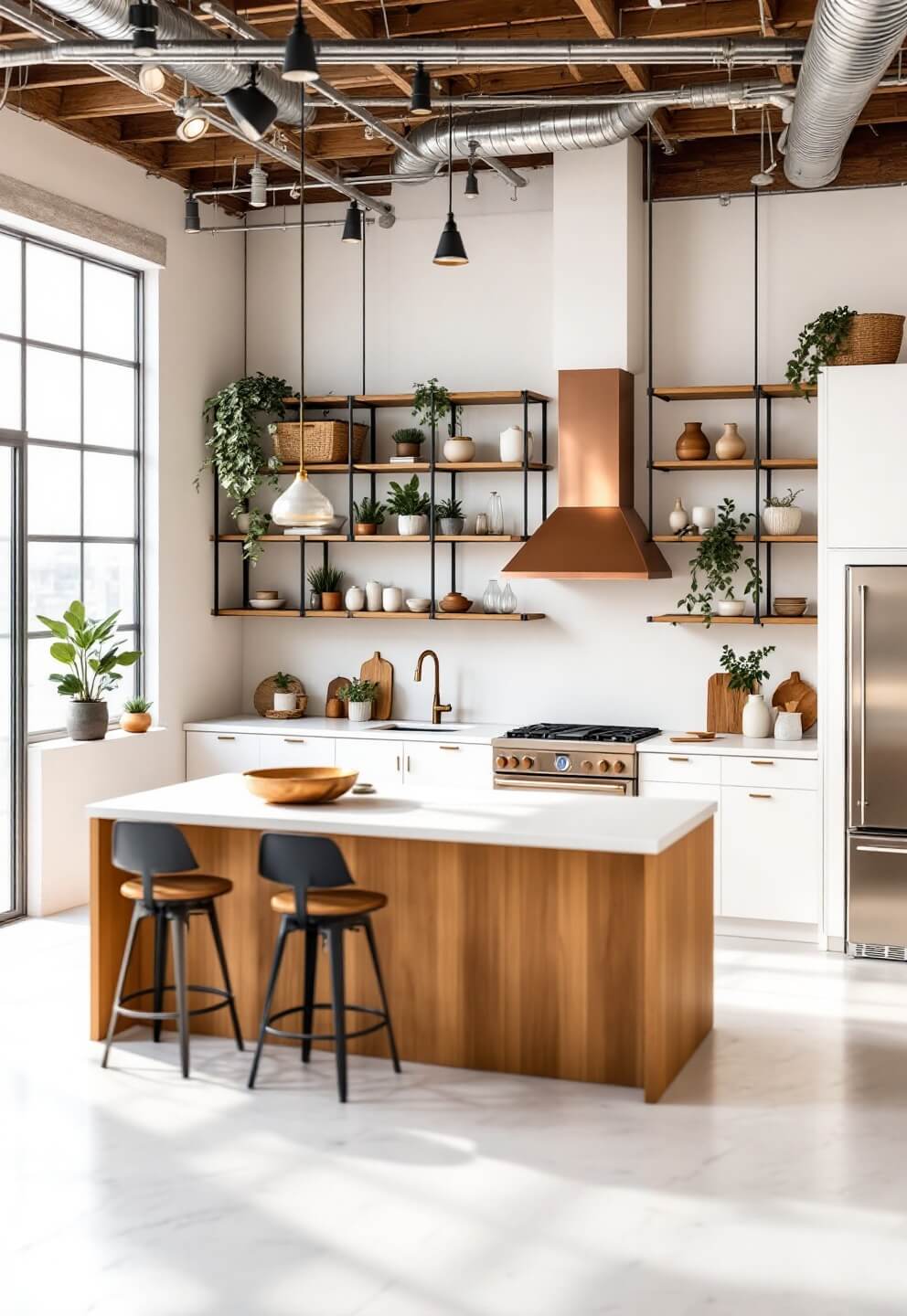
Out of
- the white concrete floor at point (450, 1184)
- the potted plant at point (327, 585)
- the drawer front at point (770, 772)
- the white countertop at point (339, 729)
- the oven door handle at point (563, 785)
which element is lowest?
the white concrete floor at point (450, 1184)

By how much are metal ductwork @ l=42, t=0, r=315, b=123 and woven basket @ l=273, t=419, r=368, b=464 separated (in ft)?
7.53

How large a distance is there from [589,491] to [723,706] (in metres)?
1.34

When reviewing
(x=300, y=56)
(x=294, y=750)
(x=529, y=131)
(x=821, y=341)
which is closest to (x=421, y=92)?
(x=300, y=56)

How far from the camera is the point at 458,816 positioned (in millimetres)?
4828

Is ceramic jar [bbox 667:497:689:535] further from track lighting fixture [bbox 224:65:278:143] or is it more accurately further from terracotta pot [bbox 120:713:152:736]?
track lighting fixture [bbox 224:65:278:143]

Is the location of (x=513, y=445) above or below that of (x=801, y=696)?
above

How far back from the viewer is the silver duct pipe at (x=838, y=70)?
4.34 m

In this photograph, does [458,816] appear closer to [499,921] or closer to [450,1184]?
[499,921]

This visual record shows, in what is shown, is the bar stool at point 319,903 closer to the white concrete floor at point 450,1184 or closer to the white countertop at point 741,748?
the white concrete floor at point 450,1184

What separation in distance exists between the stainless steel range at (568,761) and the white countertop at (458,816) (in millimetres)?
1634

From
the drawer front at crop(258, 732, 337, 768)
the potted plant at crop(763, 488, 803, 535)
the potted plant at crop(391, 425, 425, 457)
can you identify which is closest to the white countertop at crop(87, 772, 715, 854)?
the drawer front at crop(258, 732, 337, 768)

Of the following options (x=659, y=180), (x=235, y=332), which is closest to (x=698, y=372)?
(x=659, y=180)

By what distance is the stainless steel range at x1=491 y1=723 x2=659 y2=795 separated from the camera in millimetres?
6961

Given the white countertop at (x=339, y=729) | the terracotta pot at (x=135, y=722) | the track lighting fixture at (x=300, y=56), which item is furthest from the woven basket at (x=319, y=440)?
the track lighting fixture at (x=300, y=56)
